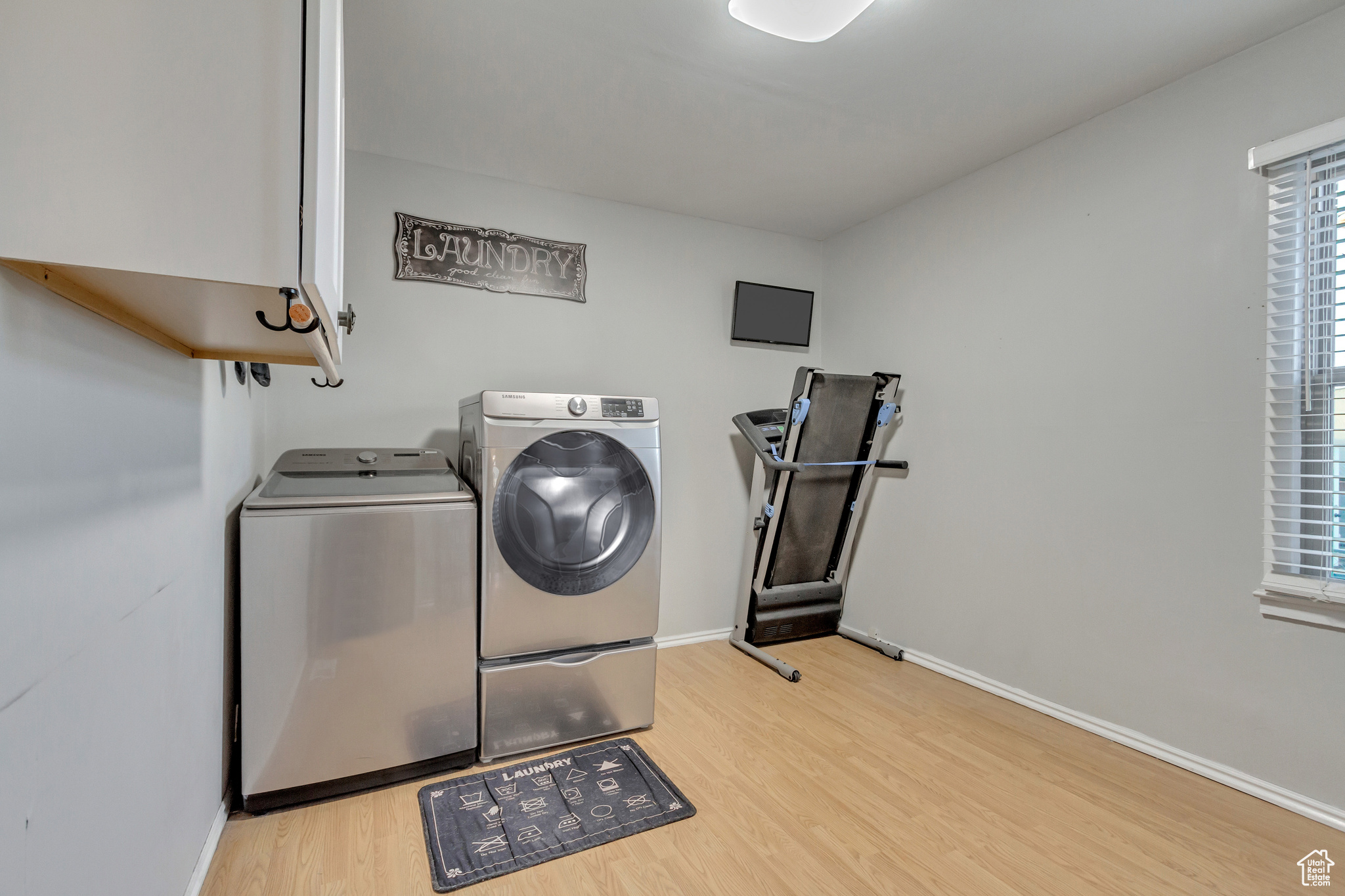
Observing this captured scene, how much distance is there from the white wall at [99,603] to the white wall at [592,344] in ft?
4.11

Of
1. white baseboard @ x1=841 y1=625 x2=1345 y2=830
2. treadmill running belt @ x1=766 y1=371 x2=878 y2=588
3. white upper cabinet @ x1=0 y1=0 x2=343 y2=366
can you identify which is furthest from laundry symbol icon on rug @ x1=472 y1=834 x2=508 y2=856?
Answer: white baseboard @ x1=841 y1=625 x2=1345 y2=830

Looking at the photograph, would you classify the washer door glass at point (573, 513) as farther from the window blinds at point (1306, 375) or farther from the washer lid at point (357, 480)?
the window blinds at point (1306, 375)

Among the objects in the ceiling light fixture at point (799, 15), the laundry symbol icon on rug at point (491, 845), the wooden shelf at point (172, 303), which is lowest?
the laundry symbol icon on rug at point (491, 845)

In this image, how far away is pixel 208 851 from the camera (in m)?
1.55

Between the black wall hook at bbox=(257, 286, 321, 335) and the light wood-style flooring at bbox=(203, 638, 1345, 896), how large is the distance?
1.45 metres

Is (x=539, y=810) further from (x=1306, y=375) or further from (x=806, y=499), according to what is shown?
(x=1306, y=375)

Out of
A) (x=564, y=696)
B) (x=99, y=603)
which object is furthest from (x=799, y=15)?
(x=564, y=696)

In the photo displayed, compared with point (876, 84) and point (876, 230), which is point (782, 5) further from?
point (876, 230)

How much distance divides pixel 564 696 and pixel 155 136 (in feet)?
6.58

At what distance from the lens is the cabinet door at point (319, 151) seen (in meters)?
0.71

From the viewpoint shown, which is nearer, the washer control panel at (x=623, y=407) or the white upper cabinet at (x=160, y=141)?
the white upper cabinet at (x=160, y=141)

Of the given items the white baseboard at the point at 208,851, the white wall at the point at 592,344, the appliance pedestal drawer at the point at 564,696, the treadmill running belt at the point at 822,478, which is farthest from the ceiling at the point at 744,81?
the white baseboard at the point at 208,851

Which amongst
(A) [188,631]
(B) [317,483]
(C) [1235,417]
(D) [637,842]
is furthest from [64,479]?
(C) [1235,417]

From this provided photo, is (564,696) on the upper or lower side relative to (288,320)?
lower
